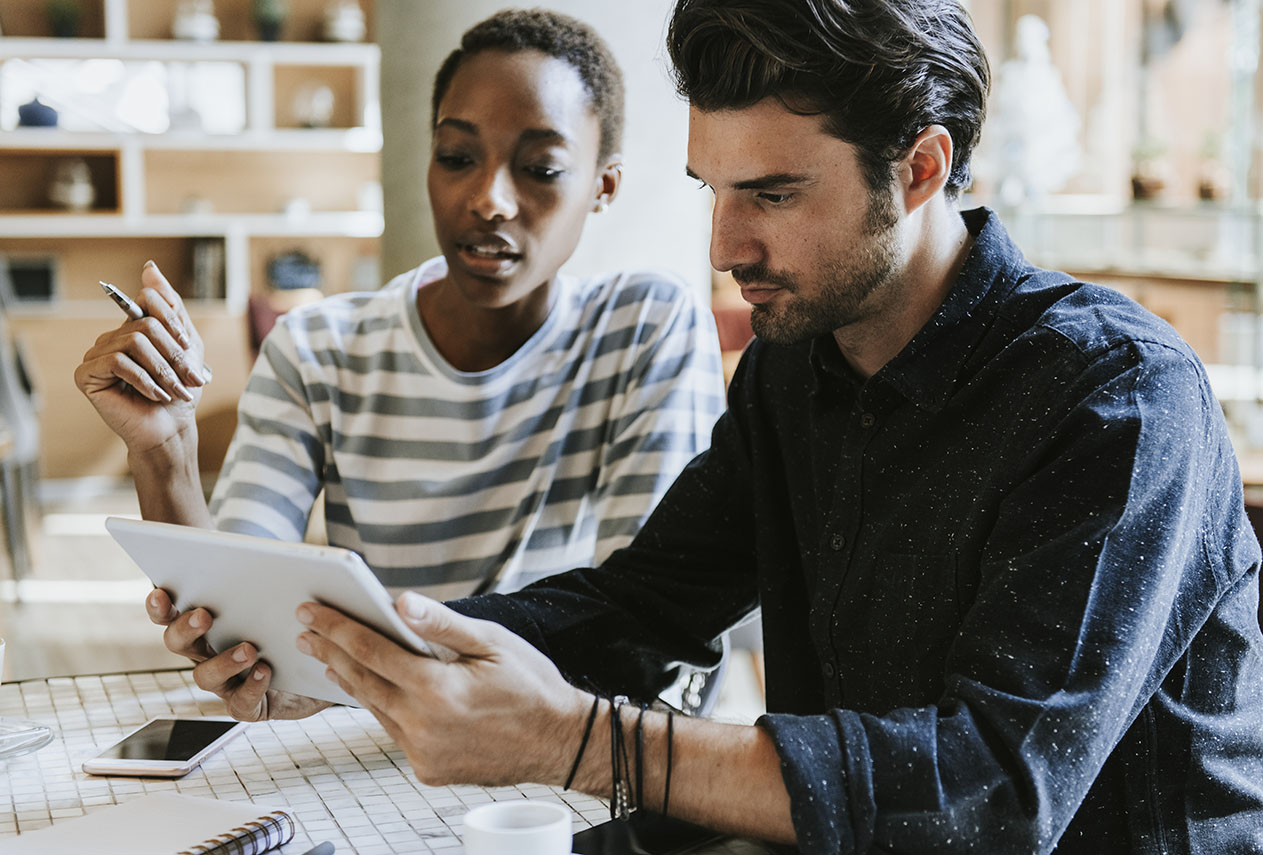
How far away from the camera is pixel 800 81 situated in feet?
3.67

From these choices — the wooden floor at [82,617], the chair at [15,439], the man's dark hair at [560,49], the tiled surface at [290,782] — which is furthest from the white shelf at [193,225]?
the tiled surface at [290,782]

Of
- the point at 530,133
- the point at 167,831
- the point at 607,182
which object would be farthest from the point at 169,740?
the point at 607,182

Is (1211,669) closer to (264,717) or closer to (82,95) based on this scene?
(264,717)

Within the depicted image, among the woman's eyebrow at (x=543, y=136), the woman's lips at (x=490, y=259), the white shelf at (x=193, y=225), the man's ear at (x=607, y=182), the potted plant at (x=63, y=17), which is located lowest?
the white shelf at (x=193, y=225)

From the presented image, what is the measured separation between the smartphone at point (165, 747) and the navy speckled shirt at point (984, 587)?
263 millimetres

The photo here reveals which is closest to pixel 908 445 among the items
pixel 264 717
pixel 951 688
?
pixel 951 688

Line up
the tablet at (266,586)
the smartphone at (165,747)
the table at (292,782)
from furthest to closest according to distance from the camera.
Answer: the smartphone at (165,747)
the table at (292,782)
the tablet at (266,586)

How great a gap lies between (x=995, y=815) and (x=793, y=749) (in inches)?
5.5

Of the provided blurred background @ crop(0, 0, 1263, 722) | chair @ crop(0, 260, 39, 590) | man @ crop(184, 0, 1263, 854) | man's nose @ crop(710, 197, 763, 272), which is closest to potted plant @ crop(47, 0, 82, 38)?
blurred background @ crop(0, 0, 1263, 722)

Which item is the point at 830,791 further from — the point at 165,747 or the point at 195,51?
the point at 195,51

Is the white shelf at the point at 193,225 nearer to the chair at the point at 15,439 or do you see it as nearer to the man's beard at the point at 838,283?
the chair at the point at 15,439

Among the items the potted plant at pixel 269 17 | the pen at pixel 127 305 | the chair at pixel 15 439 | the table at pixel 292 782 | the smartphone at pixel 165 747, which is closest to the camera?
the table at pixel 292 782

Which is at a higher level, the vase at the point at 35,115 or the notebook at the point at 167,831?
the vase at the point at 35,115

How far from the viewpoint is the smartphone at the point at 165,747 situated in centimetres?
112
